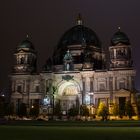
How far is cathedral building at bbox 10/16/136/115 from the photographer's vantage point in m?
78.1

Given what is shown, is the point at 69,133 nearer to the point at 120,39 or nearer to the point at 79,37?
the point at 120,39

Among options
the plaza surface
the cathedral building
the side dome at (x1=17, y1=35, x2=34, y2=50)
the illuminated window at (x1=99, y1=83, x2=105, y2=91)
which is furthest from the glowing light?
the plaza surface

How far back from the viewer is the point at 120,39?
3219 inches

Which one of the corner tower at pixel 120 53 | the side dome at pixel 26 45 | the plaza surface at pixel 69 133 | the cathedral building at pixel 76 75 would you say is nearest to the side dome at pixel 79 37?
the cathedral building at pixel 76 75

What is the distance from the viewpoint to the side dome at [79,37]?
9238 cm

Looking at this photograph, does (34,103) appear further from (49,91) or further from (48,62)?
(48,62)

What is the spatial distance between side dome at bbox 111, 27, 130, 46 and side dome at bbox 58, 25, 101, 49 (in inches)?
410

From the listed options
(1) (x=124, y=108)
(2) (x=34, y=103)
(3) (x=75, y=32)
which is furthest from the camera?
(3) (x=75, y=32)

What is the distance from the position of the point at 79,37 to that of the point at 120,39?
14.6 m

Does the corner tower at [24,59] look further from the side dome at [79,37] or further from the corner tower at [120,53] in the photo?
the corner tower at [120,53]

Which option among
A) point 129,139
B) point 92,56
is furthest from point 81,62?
point 129,139

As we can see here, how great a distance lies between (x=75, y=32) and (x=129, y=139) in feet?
256

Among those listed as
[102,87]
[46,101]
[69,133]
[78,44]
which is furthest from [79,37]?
[69,133]

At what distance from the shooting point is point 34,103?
275 ft
